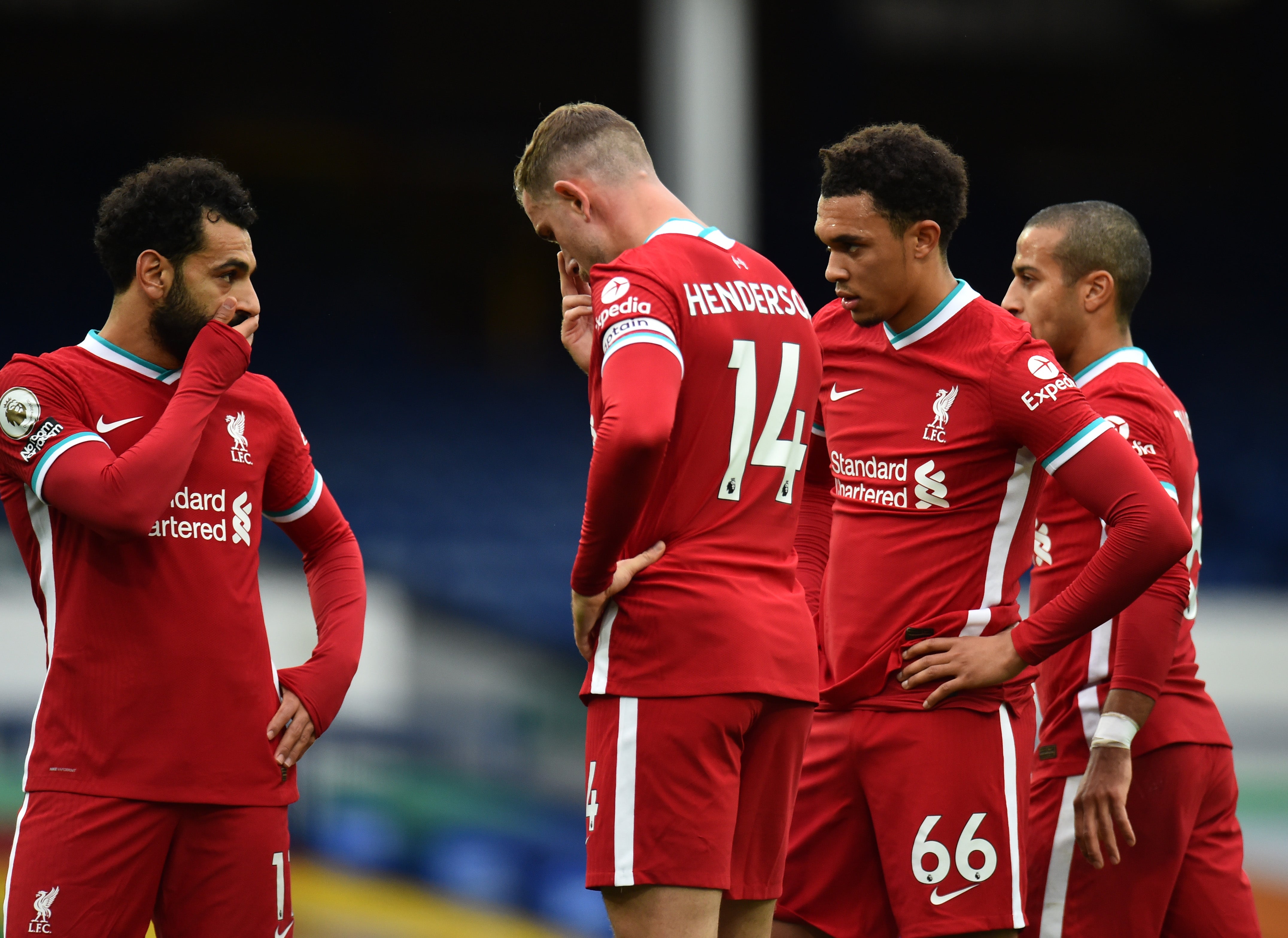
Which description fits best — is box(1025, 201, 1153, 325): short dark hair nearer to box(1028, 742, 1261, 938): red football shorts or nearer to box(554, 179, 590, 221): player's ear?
box(1028, 742, 1261, 938): red football shorts

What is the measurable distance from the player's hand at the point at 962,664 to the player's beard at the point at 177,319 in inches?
64.8

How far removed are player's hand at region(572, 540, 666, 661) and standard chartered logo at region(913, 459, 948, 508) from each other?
0.70m

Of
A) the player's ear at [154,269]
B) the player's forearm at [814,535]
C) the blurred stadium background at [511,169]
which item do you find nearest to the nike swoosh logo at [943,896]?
the player's forearm at [814,535]

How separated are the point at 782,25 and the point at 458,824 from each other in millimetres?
10598

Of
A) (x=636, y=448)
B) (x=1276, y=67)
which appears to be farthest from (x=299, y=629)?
(x=1276, y=67)

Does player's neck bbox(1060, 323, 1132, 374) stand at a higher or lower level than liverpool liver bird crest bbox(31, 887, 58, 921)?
higher

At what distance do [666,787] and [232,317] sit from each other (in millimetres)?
1385

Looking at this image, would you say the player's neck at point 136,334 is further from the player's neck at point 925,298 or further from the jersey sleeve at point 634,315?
the player's neck at point 925,298

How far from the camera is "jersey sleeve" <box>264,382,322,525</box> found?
10.5ft

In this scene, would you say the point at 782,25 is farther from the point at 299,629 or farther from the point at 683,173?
the point at 299,629

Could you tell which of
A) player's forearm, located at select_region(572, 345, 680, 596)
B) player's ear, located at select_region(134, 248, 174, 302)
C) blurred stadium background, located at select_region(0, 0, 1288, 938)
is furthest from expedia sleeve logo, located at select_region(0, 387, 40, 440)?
blurred stadium background, located at select_region(0, 0, 1288, 938)

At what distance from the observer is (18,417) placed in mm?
2850

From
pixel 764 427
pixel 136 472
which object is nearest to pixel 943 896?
pixel 764 427

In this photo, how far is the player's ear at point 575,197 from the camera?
2.79m
